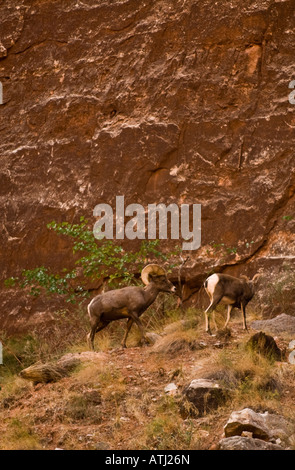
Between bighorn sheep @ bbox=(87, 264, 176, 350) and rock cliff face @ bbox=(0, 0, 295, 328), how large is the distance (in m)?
3.06

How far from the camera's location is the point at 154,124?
16062 mm

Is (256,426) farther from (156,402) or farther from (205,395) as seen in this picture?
(156,402)

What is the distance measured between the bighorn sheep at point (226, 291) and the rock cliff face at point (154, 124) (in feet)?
→ 9.08

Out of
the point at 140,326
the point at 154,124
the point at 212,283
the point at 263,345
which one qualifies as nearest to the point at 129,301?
the point at 140,326

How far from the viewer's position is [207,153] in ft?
51.4

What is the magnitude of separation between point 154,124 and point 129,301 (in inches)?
204

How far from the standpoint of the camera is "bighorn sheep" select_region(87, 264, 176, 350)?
12126mm

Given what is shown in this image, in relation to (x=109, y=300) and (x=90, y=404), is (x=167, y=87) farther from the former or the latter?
(x=90, y=404)

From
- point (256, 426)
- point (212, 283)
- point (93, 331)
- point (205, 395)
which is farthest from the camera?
point (93, 331)

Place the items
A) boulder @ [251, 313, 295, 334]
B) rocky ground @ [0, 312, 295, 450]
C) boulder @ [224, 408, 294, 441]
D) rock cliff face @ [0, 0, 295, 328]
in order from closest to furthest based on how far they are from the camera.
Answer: boulder @ [224, 408, 294, 441]
rocky ground @ [0, 312, 295, 450]
boulder @ [251, 313, 295, 334]
rock cliff face @ [0, 0, 295, 328]

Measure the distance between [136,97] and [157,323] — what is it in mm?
5242

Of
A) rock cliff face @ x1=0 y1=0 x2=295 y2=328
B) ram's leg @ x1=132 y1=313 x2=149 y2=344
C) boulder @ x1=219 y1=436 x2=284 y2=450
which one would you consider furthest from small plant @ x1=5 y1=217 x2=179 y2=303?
boulder @ x1=219 y1=436 x2=284 y2=450

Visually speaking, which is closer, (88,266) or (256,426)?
(256,426)

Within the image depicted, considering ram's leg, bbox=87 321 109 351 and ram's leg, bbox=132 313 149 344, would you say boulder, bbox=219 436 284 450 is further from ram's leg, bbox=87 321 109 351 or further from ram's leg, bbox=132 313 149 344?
ram's leg, bbox=87 321 109 351
